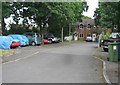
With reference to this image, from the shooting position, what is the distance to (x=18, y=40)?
3916 centimetres

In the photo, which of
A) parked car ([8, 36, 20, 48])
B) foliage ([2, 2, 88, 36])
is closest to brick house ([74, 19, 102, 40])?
foliage ([2, 2, 88, 36])

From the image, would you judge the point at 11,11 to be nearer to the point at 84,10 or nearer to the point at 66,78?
the point at 66,78

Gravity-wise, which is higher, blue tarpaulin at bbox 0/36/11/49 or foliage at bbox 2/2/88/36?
foliage at bbox 2/2/88/36

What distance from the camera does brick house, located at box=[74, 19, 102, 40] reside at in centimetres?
10615

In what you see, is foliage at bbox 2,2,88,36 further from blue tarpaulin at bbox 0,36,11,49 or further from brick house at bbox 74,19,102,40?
brick house at bbox 74,19,102,40

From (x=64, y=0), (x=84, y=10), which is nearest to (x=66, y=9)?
(x=64, y=0)

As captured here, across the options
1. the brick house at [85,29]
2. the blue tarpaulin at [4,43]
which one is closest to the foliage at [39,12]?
the blue tarpaulin at [4,43]

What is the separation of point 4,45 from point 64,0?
742 inches

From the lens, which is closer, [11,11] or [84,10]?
[11,11]

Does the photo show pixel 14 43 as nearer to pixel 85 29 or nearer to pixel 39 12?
pixel 39 12

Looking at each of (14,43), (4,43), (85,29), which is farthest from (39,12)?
(85,29)

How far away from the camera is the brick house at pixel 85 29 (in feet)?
348

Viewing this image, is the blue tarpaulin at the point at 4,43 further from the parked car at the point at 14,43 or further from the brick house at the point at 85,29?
the brick house at the point at 85,29

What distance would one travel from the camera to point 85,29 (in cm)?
10831
